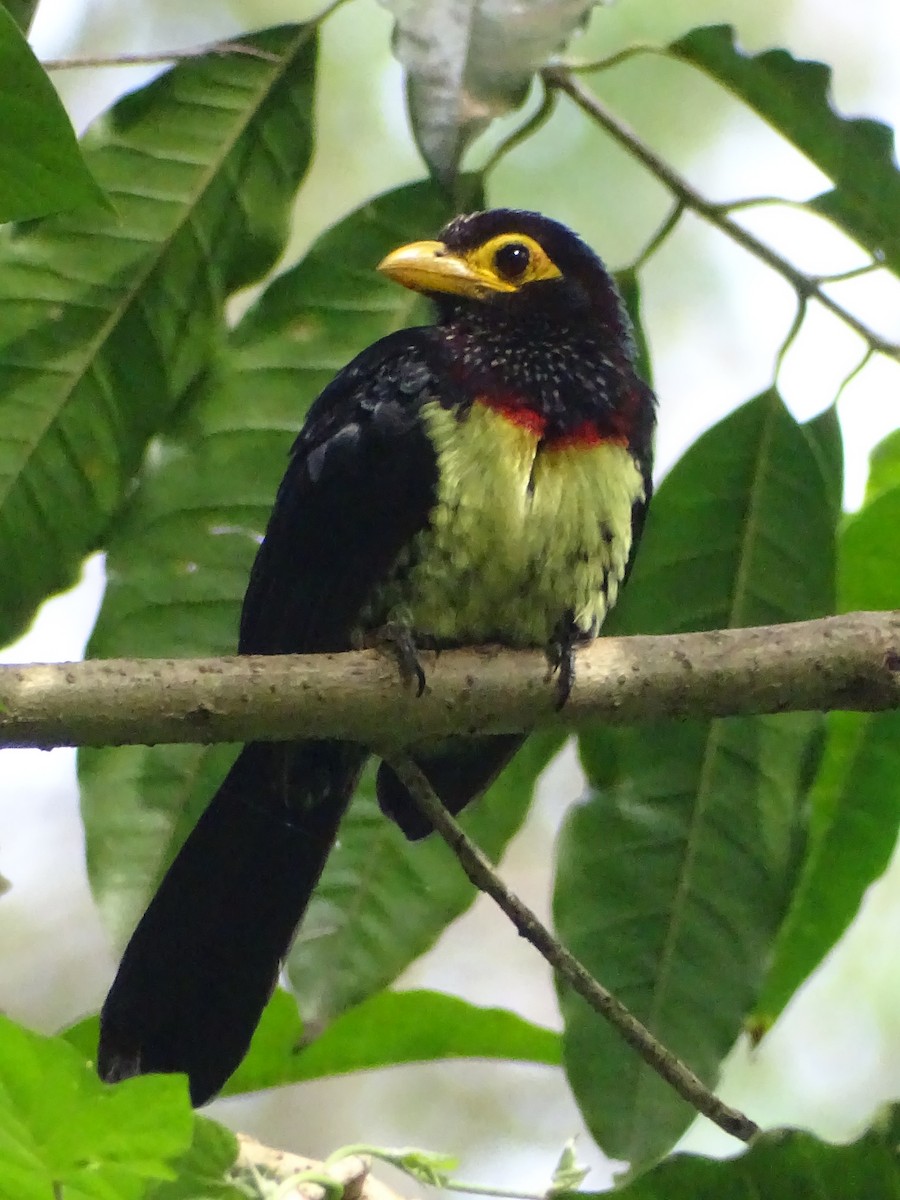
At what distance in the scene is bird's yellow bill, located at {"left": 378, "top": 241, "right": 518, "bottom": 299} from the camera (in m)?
2.26

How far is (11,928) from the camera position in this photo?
6.01 metres

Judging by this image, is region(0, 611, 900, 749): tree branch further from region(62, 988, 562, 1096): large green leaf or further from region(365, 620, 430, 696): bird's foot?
region(62, 988, 562, 1096): large green leaf

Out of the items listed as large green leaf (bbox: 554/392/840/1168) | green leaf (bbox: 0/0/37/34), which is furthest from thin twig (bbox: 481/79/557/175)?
green leaf (bbox: 0/0/37/34)

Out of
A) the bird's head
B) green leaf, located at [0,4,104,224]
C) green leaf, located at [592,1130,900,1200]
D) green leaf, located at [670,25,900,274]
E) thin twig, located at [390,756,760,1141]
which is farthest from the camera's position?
the bird's head

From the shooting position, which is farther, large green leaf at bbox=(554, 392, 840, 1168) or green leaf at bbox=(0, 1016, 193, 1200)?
large green leaf at bbox=(554, 392, 840, 1168)

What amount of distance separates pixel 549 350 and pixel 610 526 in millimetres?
379

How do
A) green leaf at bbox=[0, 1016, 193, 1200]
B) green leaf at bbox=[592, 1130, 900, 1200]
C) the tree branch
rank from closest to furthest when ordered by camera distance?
green leaf at bbox=[0, 1016, 193, 1200] → green leaf at bbox=[592, 1130, 900, 1200] → the tree branch

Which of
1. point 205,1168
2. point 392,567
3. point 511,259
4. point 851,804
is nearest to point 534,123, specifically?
point 511,259

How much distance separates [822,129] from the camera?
2.04 metres

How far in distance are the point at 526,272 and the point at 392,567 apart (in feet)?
2.28

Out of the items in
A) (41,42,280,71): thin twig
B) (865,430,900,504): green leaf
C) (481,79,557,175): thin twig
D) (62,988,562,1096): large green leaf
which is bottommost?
(62,988,562,1096): large green leaf

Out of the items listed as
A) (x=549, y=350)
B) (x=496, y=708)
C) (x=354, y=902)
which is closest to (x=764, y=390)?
(x=549, y=350)

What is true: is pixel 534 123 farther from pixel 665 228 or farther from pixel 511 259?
pixel 511 259

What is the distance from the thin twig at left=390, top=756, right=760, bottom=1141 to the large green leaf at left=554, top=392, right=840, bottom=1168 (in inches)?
9.5
